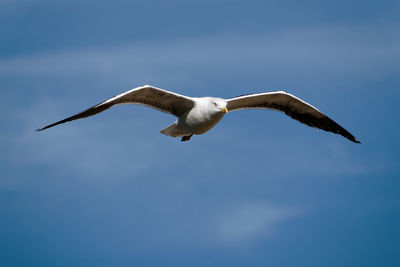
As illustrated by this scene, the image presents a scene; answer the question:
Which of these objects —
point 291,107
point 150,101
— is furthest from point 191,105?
point 291,107

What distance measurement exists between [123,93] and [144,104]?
1.01m

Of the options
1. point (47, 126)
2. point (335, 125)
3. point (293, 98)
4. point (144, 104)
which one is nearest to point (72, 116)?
point (47, 126)

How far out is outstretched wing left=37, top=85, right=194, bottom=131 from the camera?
1552 centimetres

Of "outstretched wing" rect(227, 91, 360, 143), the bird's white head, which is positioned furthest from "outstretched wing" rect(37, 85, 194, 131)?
"outstretched wing" rect(227, 91, 360, 143)

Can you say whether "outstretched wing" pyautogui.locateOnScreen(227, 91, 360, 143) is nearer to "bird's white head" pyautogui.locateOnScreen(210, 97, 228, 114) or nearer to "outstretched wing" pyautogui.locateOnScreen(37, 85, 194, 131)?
"bird's white head" pyautogui.locateOnScreen(210, 97, 228, 114)

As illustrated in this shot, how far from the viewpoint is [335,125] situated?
19.8 metres

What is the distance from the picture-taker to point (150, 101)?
16500 mm

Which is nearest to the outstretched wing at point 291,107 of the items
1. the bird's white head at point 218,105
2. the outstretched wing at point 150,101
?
the bird's white head at point 218,105

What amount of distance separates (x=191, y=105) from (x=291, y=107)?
155 inches

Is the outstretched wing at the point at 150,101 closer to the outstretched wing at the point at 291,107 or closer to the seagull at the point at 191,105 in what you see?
the seagull at the point at 191,105

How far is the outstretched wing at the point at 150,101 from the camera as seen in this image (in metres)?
15.5

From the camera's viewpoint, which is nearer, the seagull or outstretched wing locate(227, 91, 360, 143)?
the seagull

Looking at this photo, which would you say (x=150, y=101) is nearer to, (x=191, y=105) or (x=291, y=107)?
(x=191, y=105)

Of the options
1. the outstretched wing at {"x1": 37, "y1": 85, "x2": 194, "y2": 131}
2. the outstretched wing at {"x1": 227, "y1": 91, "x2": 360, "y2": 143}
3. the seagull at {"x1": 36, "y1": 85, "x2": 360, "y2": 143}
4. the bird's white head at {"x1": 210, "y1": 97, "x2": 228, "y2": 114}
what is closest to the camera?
the outstretched wing at {"x1": 37, "y1": 85, "x2": 194, "y2": 131}
